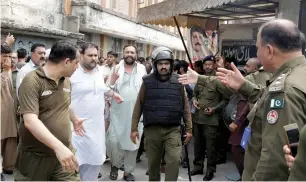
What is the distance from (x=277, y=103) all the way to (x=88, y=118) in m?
3.05

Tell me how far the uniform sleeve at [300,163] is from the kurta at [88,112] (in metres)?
3.34

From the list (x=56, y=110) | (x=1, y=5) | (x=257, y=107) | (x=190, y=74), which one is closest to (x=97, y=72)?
(x=190, y=74)

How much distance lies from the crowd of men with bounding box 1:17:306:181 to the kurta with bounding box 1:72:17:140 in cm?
1

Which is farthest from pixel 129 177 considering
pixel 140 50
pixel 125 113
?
pixel 140 50

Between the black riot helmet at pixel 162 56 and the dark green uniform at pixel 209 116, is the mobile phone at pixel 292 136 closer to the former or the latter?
the black riot helmet at pixel 162 56

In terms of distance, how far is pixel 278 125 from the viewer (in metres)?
2.08

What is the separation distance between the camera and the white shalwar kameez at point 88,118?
15.4 ft

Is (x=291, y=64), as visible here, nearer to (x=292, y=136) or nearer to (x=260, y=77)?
(x=292, y=136)

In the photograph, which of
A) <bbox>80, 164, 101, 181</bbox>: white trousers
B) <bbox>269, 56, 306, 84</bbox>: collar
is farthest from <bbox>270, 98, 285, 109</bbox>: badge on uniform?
<bbox>80, 164, 101, 181</bbox>: white trousers

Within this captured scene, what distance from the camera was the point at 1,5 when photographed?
9.94 meters

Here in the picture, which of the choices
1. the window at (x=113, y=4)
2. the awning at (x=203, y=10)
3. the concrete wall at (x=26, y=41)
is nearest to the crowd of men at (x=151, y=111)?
the awning at (x=203, y=10)

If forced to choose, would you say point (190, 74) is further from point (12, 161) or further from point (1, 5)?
point (1, 5)

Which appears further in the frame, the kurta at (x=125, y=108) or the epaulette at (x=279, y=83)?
the kurta at (x=125, y=108)

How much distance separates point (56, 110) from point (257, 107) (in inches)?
65.1
